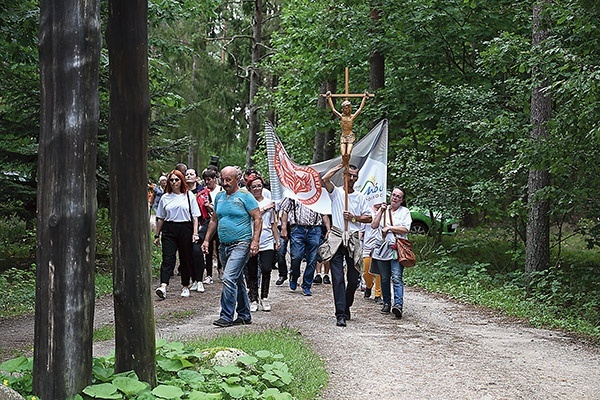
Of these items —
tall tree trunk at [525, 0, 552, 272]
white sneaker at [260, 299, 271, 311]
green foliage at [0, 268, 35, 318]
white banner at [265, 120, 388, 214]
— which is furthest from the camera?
tall tree trunk at [525, 0, 552, 272]

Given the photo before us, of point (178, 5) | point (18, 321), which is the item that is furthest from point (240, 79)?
point (18, 321)

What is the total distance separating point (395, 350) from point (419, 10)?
510 inches

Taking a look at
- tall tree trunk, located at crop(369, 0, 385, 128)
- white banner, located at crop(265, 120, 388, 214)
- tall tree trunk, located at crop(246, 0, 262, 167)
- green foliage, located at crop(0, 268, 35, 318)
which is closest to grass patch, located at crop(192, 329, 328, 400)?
white banner, located at crop(265, 120, 388, 214)

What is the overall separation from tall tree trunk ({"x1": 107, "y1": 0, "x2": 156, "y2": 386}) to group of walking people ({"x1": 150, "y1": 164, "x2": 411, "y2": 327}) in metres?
3.80

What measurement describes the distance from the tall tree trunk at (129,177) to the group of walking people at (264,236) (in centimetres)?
380

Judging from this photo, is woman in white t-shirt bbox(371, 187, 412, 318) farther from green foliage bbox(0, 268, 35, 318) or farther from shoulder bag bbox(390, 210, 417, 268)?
green foliage bbox(0, 268, 35, 318)

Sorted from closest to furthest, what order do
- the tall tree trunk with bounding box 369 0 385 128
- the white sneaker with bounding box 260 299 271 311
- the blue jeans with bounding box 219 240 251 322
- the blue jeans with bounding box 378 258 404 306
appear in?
the blue jeans with bounding box 219 240 251 322
the blue jeans with bounding box 378 258 404 306
the white sneaker with bounding box 260 299 271 311
the tall tree trunk with bounding box 369 0 385 128

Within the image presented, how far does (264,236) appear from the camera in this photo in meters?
12.2

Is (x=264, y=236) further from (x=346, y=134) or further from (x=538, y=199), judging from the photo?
(x=538, y=199)

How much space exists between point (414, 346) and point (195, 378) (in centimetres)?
378

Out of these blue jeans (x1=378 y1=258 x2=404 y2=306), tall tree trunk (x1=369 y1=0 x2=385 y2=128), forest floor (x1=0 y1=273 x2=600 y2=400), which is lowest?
forest floor (x1=0 y1=273 x2=600 y2=400)

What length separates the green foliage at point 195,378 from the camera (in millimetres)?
5789

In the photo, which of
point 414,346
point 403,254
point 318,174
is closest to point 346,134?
point 318,174

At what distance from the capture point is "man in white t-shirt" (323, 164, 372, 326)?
1068 cm
